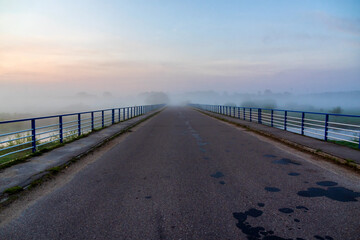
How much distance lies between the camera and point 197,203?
14.6ft

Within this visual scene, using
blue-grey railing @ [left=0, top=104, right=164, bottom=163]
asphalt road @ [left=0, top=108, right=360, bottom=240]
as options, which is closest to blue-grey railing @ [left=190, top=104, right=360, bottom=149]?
asphalt road @ [left=0, top=108, right=360, bottom=240]

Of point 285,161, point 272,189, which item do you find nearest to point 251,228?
point 272,189

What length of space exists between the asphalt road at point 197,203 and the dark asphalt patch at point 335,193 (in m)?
0.02

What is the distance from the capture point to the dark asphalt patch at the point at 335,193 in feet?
15.5

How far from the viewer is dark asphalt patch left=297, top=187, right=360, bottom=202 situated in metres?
4.71

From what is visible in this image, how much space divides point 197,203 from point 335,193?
2838 millimetres

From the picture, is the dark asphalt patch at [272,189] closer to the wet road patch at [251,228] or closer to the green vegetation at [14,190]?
the wet road patch at [251,228]

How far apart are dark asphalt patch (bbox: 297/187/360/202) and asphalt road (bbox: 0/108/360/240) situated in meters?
0.02

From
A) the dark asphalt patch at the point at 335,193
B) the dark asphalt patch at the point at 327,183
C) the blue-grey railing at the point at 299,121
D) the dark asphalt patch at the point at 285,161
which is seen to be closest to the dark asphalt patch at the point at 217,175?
the dark asphalt patch at the point at 335,193

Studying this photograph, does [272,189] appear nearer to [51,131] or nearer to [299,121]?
[51,131]

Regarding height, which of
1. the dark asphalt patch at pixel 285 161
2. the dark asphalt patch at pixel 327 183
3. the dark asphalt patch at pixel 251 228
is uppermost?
the dark asphalt patch at pixel 285 161

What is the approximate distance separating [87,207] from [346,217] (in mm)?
4213

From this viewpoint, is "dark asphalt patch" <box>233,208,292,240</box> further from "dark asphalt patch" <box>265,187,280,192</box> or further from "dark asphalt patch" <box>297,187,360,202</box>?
"dark asphalt patch" <box>297,187,360,202</box>

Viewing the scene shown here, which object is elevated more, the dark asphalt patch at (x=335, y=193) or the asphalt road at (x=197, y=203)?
the dark asphalt patch at (x=335, y=193)
